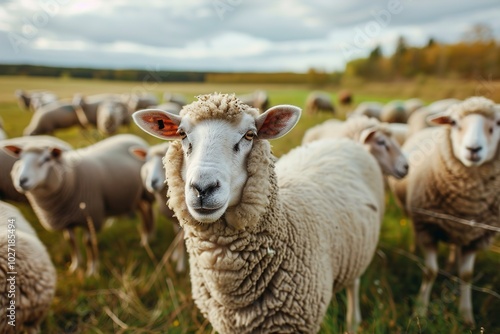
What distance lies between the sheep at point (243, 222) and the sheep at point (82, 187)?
93.0 inches

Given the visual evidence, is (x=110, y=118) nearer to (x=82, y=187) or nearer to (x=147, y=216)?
(x=147, y=216)

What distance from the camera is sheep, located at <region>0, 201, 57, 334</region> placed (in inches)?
94.0

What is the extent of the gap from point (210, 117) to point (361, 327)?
2161 millimetres

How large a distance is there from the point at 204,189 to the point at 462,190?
2719 millimetres

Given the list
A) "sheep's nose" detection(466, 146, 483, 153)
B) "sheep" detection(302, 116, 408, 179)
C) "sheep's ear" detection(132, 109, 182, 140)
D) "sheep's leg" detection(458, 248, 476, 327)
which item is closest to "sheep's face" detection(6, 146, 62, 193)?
"sheep's ear" detection(132, 109, 182, 140)

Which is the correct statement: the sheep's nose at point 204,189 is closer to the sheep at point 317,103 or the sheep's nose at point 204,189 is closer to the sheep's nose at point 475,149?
the sheep's nose at point 475,149

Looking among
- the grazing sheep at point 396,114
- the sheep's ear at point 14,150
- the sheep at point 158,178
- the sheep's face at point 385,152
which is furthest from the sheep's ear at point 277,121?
the grazing sheep at point 396,114

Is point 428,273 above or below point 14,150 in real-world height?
below

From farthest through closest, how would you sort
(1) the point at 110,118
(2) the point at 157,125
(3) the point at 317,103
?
(3) the point at 317,103 → (1) the point at 110,118 → (2) the point at 157,125

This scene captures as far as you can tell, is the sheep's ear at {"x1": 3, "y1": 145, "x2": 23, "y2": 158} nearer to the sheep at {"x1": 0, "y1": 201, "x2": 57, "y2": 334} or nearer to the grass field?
the sheep at {"x1": 0, "y1": 201, "x2": 57, "y2": 334}

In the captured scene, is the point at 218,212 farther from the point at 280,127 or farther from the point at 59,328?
the point at 59,328

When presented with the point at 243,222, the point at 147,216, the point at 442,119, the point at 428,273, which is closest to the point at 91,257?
the point at 147,216

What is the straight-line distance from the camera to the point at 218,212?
155 centimetres

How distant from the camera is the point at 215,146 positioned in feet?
5.33
